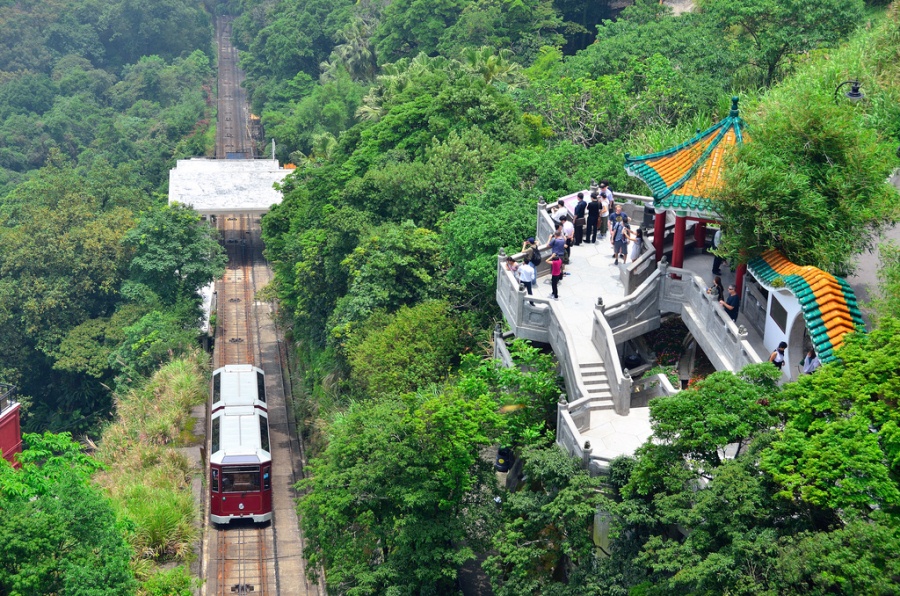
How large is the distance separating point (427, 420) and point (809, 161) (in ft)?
40.0

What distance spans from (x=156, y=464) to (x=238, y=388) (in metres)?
4.70

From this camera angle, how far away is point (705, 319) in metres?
34.0

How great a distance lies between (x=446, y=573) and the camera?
33.1 metres

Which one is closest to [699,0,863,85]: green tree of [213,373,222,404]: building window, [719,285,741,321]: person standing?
[719,285,741,321]: person standing

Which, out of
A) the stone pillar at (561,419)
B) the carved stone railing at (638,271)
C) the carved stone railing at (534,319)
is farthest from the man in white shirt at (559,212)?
the stone pillar at (561,419)

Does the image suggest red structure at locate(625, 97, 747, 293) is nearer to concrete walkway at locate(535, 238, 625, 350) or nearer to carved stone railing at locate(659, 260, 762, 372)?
carved stone railing at locate(659, 260, 762, 372)

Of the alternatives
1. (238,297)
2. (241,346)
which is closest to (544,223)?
(241,346)

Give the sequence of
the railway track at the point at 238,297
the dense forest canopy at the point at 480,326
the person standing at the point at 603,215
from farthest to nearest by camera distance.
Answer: the railway track at the point at 238,297
the person standing at the point at 603,215
the dense forest canopy at the point at 480,326

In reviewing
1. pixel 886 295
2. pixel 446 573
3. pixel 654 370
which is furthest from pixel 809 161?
pixel 446 573

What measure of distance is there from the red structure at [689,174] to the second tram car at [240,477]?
674 inches

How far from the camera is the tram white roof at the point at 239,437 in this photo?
44.5 m

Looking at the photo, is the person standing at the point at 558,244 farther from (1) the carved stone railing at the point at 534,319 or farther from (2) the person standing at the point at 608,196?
(2) the person standing at the point at 608,196

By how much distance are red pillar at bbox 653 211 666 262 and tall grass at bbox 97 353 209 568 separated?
1712cm

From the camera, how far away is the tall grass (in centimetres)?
4125
